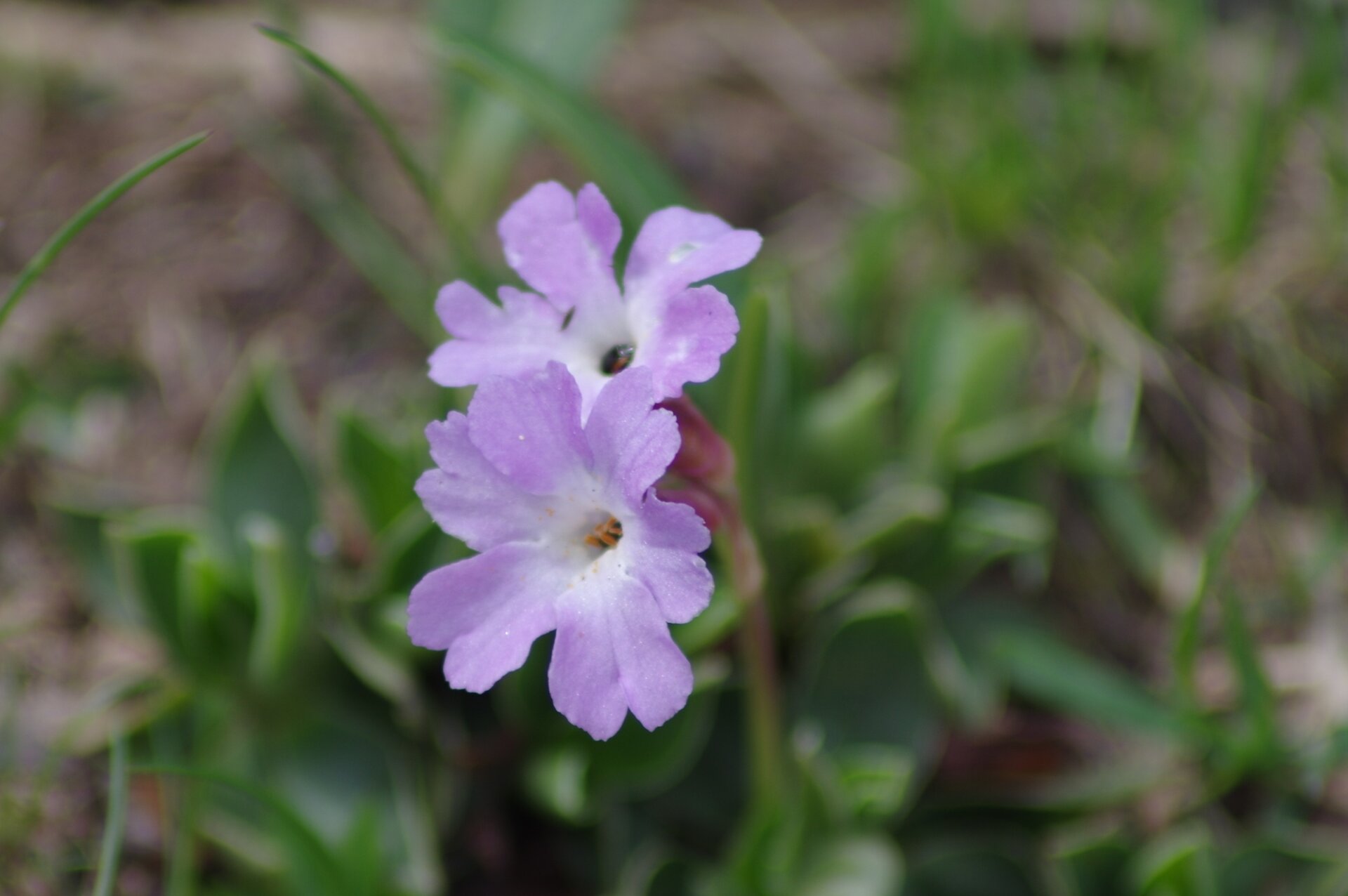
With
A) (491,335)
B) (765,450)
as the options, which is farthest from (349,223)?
(491,335)

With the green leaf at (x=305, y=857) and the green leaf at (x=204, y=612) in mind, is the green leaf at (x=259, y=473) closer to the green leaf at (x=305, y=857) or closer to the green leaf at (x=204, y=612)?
the green leaf at (x=204, y=612)

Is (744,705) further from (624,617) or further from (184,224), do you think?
(184,224)

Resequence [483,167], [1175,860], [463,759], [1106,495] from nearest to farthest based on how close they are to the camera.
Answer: [1175,860] < [463,759] < [1106,495] < [483,167]

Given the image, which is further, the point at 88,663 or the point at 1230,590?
the point at 88,663

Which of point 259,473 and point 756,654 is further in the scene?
point 259,473

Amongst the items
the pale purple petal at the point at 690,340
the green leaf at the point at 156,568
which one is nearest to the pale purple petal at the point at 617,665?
the pale purple petal at the point at 690,340

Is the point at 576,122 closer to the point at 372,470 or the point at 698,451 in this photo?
the point at 372,470

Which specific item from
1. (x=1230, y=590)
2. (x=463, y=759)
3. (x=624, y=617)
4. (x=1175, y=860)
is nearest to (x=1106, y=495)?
(x=1230, y=590)
